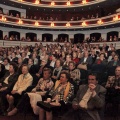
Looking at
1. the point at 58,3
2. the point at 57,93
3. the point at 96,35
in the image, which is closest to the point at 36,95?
the point at 57,93

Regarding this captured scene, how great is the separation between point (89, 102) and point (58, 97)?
616 millimetres

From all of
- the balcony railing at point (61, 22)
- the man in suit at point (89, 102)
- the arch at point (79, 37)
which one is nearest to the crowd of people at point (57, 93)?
the man in suit at point (89, 102)

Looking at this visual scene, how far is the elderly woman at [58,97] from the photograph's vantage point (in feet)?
9.53

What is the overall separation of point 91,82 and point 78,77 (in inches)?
62.6

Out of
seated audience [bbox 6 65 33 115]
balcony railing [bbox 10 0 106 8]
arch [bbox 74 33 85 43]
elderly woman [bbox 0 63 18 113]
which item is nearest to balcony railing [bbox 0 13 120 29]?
arch [bbox 74 33 85 43]

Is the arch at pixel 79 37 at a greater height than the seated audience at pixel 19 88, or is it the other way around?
the arch at pixel 79 37

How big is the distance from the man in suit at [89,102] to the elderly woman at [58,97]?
208mm

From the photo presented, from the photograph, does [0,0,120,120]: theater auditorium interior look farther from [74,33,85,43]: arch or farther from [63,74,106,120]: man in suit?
[74,33,85,43]: arch

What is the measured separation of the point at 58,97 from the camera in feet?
10.2

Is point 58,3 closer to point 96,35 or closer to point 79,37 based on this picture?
point 79,37

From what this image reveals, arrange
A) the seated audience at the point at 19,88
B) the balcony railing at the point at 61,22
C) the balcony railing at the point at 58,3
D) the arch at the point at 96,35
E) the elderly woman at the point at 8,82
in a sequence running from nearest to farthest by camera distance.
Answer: the seated audience at the point at 19,88, the elderly woman at the point at 8,82, the balcony railing at the point at 61,22, the balcony railing at the point at 58,3, the arch at the point at 96,35

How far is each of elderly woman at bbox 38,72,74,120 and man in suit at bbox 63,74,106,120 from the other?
21 cm

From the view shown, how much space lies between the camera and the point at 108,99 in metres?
3.57

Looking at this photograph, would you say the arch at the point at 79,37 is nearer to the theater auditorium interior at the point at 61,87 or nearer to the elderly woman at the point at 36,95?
the theater auditorium interior at the point at 61,87
